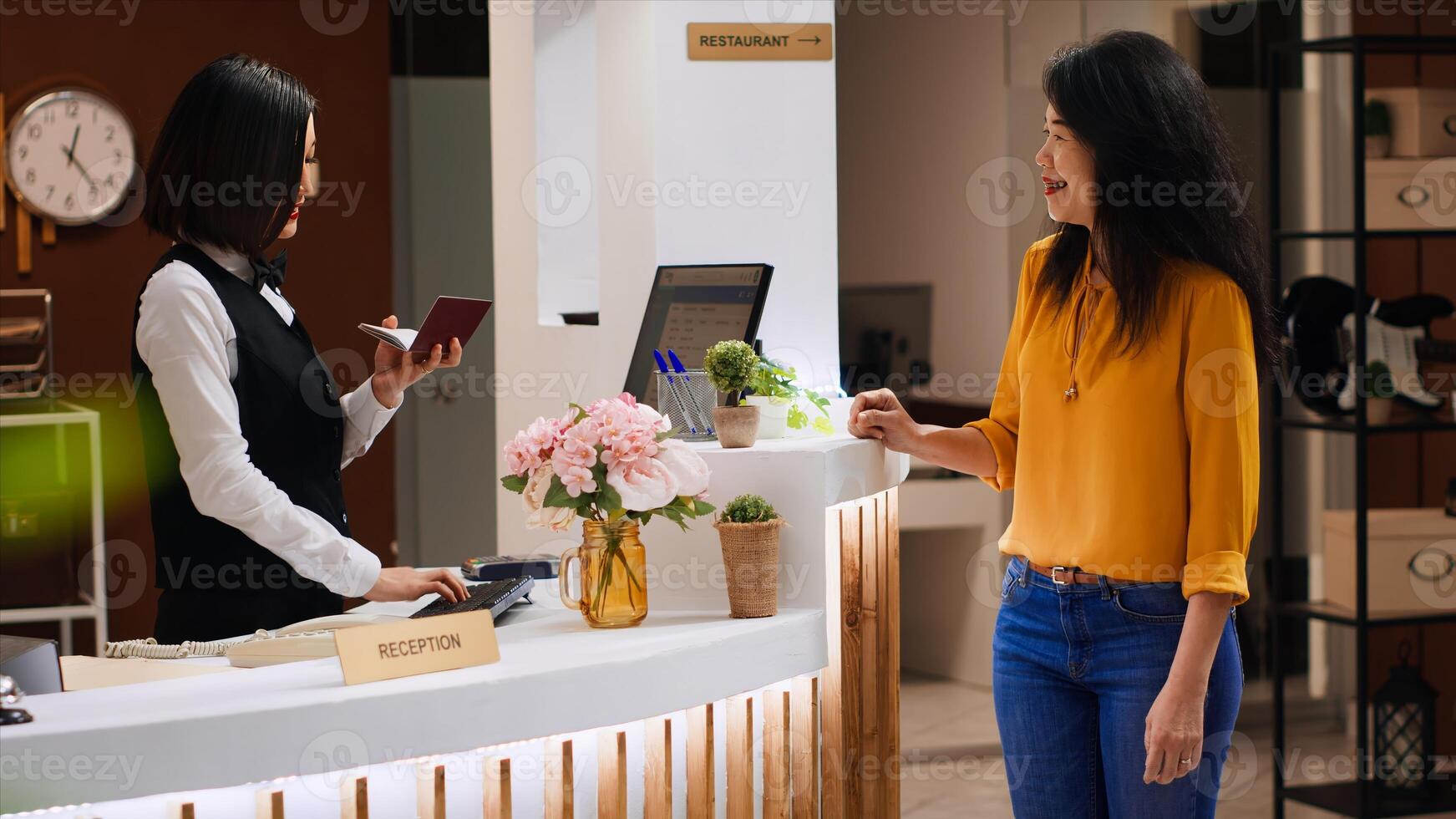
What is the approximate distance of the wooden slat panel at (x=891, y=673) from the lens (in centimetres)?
258

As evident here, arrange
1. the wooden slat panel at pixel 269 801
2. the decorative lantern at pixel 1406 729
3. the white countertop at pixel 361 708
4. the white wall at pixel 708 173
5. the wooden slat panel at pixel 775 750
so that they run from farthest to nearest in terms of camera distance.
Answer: the decorative lantern at pixel 1406 729
the white wall at pixel 708 173
the wooden slat panel at pixel 775 750
the wooden slat panel at pixel 269 801
the white countertop at pixel 361 708

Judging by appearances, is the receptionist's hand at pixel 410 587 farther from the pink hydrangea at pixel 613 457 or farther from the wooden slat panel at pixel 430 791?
the wooden slat panel at pixel 430 791

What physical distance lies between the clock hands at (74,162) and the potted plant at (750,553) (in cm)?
391

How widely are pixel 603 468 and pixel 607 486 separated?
0.03 meters

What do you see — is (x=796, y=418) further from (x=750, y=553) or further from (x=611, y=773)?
(x=611, y=773)

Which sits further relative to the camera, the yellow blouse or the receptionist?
the receptionist

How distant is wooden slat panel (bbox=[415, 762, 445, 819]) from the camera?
172 cm

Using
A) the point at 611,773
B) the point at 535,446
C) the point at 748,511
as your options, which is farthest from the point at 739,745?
the point at 535,446

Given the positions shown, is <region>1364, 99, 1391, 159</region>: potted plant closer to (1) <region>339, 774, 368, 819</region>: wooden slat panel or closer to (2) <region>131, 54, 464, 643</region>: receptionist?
(2) <region>131, 54, 464, 643</region>: receptionist

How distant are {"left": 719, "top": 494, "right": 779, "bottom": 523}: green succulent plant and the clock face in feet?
12.7

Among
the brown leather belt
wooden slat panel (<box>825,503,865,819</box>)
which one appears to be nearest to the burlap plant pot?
wooden slat panel (<box>825,503,865,819</box>)

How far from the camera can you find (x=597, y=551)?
6.44 feet

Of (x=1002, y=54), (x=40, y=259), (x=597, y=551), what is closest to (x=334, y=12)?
(x=40, y=259)

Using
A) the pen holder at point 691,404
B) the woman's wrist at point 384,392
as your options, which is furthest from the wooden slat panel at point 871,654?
the woman's wrist at point 384,392
